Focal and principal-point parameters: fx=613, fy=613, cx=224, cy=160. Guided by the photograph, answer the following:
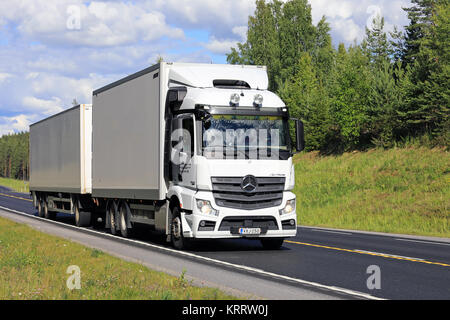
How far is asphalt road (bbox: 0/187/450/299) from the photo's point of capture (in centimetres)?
887

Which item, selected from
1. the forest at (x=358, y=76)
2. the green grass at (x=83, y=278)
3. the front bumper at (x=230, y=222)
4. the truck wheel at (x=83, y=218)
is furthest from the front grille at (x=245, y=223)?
the forest at (x=358, y=76)

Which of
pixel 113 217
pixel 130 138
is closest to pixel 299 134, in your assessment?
pixel 130 138

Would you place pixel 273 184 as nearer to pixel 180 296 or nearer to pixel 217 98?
pixel 217 98

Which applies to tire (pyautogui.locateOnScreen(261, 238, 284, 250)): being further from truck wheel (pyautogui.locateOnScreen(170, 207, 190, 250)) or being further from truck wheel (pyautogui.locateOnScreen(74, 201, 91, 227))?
truck wheel (pyautogui.locateOnScreen(74, 201, 91, 227))

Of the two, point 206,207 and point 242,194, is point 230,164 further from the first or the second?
point 206,207

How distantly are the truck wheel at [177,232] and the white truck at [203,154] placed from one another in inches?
1.0

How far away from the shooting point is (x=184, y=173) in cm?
1400

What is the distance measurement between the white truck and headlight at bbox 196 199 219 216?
2 centimetres

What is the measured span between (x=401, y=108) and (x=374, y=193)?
10581 mm

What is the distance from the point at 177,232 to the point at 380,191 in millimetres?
25883

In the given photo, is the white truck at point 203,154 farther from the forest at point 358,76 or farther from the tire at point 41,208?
the forest at point 358,76

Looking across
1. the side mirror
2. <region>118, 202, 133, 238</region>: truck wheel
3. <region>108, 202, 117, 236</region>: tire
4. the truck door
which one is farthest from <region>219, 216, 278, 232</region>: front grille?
<region>108, 202, 117, 236</region>: tire
